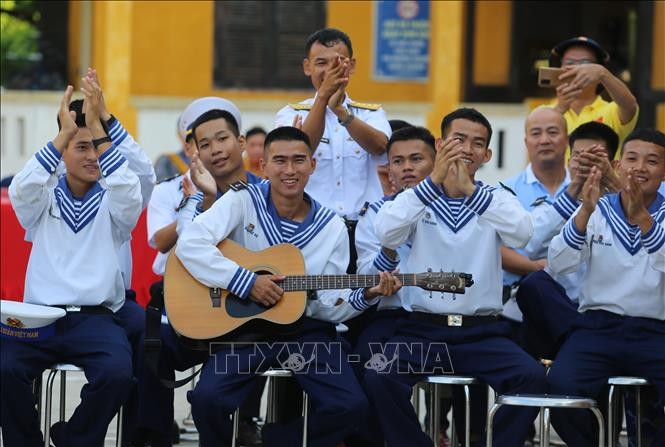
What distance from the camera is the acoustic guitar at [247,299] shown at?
24.8 ft

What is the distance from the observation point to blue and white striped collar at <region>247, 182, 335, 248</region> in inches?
309

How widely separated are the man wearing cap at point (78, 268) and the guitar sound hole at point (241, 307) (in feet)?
1.83

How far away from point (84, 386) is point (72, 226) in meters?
0.83

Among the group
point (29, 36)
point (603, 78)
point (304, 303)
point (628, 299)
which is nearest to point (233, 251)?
point (304, 303)

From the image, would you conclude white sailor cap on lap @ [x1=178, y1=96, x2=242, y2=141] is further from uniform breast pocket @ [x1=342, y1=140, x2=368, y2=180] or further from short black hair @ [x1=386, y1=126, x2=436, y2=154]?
short black hair @ [x1=386, y1=126, x2=436, y2=154]

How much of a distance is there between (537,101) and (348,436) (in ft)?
28.4

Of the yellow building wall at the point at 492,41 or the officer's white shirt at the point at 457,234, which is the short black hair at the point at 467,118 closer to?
the officer's white shirt at the point at 457,234

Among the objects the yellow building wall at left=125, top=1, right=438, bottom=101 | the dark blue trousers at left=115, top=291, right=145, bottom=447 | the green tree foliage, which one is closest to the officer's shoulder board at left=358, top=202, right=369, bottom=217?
the dark blue trousers at left=115, top=291, right=145, bottom=447

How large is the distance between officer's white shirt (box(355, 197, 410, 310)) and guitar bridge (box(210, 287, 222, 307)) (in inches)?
31.8

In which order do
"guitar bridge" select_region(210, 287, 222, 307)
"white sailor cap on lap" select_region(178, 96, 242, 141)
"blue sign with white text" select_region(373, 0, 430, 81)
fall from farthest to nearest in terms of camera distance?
"blue sign with white text" select_region(373, 0, 430, 81) < "white sailor cap on lap" select_region(178, 96, 242, 141) < "guitar bridge" select_region(210, 287, 222, 307)

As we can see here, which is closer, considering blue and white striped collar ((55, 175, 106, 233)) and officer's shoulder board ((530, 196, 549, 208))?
blue and white striped collar ((55, 175, 106, 233))

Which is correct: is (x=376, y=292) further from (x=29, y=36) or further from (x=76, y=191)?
(x=29, y=36)

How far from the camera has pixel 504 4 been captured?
1683cm

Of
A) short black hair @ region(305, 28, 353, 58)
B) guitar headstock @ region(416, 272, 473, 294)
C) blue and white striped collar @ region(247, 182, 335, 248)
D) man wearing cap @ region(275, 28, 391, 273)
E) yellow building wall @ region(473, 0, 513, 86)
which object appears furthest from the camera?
yellow building wall @ region(473, 0, 513, 86)
